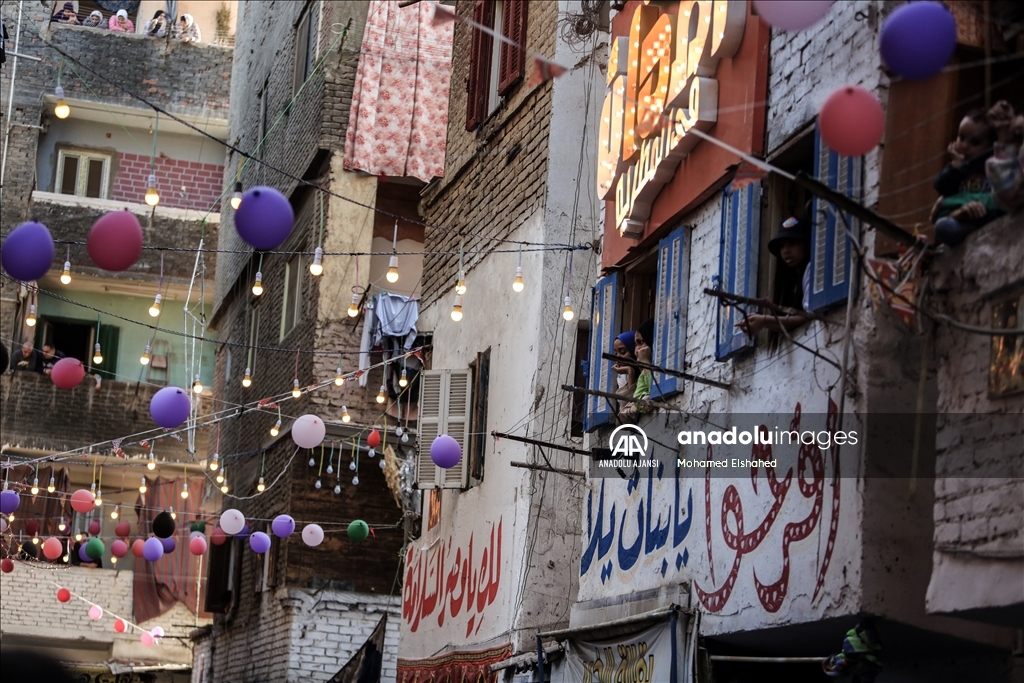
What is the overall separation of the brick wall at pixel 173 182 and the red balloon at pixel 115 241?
22.1 m

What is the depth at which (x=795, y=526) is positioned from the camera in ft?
25.8

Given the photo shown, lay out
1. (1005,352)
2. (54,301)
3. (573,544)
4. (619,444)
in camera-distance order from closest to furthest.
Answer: (1005,352) → (619,444) → (573,544) → (54,301)

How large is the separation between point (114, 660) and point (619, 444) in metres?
19.5

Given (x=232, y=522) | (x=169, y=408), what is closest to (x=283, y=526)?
(x=232, y=522)

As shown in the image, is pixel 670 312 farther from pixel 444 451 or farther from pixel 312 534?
pixel 312 534

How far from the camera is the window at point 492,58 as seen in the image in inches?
573

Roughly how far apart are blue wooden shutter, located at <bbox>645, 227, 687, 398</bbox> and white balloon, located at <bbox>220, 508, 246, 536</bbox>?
845cm

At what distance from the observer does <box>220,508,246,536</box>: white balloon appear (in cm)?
1742

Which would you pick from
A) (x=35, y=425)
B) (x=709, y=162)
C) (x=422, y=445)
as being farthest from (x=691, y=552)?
(x=35, y=425)

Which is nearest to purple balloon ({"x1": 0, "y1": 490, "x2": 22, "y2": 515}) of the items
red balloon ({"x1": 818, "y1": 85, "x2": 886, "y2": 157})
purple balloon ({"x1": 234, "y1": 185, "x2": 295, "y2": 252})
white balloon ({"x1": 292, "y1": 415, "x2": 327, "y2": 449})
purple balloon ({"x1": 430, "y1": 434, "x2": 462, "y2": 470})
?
white balloon ({"x1": 292, "y1": 415, "x2": 327, "y2": 449})

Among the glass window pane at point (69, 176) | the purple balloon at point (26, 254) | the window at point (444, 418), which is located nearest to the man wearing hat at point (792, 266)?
the purple balloon at point (26, 254)

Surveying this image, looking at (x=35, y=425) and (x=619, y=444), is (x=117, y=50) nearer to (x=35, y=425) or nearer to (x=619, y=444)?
(x=35, y=425)

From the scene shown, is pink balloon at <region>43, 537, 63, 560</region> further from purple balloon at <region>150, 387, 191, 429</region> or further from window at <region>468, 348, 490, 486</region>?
window at <region>468, 348, 490, 486</region>

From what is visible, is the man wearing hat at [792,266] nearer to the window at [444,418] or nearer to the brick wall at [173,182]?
the window at [444,418]
